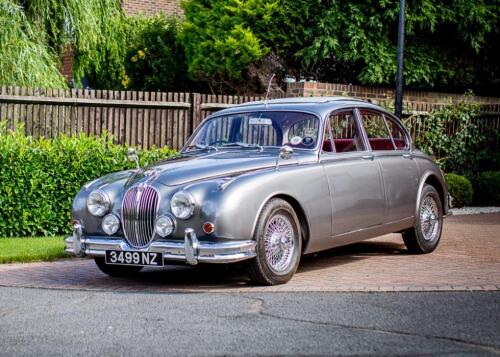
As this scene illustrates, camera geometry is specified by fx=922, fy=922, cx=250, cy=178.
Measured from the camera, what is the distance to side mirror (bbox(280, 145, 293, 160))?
868cm

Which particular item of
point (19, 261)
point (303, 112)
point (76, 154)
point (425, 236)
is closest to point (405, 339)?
point (303, 112)

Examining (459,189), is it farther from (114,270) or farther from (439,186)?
(114,270)

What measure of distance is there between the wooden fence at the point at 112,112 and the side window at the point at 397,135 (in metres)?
5.81

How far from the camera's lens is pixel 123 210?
8.38 metres

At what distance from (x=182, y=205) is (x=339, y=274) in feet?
6.46

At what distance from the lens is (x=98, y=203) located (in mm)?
8617

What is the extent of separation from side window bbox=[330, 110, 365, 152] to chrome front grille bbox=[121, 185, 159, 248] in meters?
2.38

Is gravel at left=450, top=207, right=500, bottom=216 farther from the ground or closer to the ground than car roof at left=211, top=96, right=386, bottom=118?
closer to the ground

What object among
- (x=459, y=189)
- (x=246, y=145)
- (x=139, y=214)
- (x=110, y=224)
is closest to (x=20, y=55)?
(x=459, y=189)

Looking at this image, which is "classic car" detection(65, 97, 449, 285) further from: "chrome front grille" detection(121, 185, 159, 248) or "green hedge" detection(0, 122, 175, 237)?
"green hedge" detection(0, 122, 175, 237)

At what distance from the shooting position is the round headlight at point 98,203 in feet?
28.0

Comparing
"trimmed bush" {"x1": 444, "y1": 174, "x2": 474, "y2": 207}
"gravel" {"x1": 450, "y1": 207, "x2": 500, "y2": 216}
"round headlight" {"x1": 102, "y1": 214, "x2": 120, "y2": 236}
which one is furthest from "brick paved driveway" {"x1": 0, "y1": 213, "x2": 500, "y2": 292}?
"trimmed bush" {"x1": 444, "y1": 174, "x2": 474, "y2": 207}

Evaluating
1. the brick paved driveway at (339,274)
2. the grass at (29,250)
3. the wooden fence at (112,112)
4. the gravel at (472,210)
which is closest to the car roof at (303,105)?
the brick paved driveway at (339,274)

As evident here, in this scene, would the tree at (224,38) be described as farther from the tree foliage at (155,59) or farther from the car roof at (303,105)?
the car roof at (303,105)
